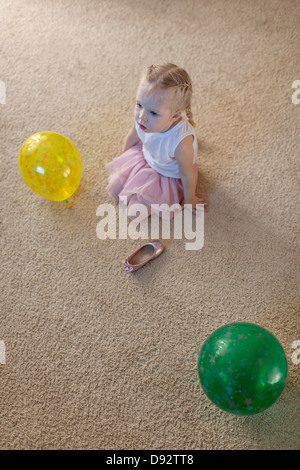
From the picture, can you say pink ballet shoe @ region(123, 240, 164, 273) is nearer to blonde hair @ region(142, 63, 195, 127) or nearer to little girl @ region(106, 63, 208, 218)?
little girl @ region(106, 63, 208, 218)

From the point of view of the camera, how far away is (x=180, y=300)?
1.27m

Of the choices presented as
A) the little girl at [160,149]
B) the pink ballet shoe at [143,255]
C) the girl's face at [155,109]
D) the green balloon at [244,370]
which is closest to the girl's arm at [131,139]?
the little girl at [160,149]

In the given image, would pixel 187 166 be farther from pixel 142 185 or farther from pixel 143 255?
pixel 143 255

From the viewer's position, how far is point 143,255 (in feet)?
4.41

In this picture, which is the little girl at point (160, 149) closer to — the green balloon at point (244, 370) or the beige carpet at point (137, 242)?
the beige carpet at point (137, 242)

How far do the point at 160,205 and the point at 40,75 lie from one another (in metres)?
0.86

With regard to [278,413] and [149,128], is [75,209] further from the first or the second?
[278,413]

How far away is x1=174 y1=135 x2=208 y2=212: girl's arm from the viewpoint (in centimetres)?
125

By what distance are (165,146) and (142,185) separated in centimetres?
19

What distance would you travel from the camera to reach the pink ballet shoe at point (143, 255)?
4.29 feet

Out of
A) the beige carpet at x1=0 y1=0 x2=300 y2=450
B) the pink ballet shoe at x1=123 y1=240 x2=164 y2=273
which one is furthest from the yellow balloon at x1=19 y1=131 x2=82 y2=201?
the pink ballet shoe at x1=123 y1=240 x2=164 y2=273

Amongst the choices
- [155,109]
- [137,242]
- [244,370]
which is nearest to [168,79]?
[155,109]

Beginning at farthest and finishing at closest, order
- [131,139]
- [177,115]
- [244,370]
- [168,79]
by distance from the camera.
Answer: [131,139]
[177,115]
[168,79]
[244,370]
